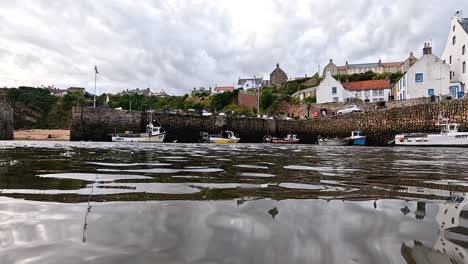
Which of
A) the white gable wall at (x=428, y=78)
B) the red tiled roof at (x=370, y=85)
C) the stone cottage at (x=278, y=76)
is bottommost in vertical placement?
the white gable wall at (x=428, y=78)

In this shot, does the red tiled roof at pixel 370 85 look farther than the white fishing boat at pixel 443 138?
Yes

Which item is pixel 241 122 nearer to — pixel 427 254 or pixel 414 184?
pixel 414 184

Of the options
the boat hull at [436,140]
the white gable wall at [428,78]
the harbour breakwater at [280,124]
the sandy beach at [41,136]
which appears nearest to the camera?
the boat hull at [436,140]

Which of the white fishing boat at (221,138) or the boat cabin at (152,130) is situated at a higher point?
the boat cabin at (152,130)

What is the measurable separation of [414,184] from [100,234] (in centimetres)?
368

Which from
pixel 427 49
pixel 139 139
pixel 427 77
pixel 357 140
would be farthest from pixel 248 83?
pixel 357 140

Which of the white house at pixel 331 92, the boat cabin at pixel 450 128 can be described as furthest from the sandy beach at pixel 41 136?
the boat cabin at pixel 450 128

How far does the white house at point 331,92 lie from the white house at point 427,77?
12784 mm

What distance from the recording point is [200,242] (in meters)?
1.78

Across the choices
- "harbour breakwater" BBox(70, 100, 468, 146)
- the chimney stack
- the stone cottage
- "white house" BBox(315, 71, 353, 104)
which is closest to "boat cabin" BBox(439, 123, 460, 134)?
"harbour breakwater" BBox(70, 100, 468, 146)

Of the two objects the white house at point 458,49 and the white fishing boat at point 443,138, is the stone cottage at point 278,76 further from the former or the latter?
the white fishing boat at point 443,138

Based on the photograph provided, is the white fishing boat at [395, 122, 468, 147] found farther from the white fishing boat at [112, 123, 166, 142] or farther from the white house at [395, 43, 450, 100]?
the white fishing boat at [112, 123, 166, 142]

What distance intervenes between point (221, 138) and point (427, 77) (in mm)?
26067

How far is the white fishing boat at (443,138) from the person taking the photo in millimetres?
21812
